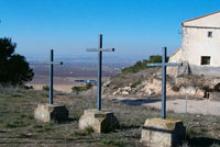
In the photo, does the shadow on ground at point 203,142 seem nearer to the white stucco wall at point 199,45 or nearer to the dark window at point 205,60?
the white stucco wall at point 199,45

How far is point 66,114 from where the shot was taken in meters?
12.1

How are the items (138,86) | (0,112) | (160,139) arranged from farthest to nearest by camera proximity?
1. (138,86)
2. (0,112)
3. (160,139)

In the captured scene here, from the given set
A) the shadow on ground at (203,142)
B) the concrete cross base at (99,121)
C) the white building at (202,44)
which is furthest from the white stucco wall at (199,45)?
the shadow on ground at (203,142)

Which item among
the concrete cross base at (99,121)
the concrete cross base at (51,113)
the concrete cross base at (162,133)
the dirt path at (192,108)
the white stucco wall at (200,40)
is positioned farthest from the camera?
the white stucco wall at (200,40)

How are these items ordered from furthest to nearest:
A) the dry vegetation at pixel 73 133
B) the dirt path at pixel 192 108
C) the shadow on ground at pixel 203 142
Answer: the dirt path at pixel 192 108, the shadow on ground at pixel 203 142, the dry vegetation at pixel 73 133

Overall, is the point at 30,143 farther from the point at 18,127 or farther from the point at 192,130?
the point at 192,130

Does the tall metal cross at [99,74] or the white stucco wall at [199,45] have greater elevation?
the white stucco wall at [199,45]

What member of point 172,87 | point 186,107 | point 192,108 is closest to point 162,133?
point 186,107

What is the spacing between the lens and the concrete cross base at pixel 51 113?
1171cm

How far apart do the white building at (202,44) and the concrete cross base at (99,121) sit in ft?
114

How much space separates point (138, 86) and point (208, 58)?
684 cm

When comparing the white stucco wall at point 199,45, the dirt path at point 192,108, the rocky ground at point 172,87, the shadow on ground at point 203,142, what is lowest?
the dirt path at point 192,108

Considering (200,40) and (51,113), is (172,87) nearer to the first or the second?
(200,40)

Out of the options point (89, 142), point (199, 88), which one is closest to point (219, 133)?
point (89, 142)
